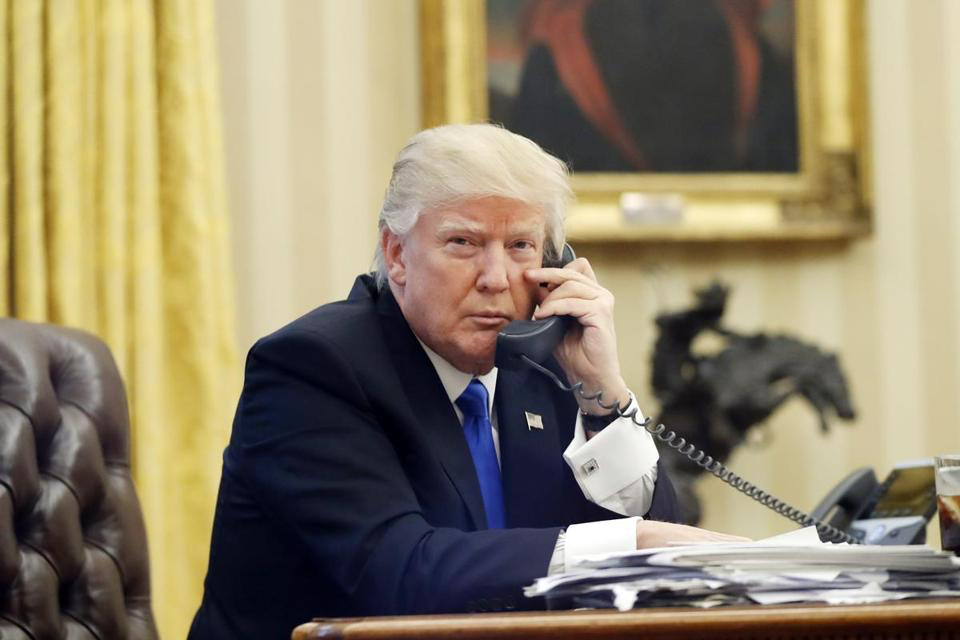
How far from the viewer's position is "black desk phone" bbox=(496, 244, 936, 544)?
2.15 m

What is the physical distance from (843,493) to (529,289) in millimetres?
787

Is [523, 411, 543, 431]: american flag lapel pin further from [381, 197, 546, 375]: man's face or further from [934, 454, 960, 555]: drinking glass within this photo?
[934, 454, 960, 555]: drinking glass

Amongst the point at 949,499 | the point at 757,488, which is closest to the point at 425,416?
the point at 757,488

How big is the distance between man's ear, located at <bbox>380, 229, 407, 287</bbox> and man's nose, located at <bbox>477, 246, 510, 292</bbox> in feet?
0.49

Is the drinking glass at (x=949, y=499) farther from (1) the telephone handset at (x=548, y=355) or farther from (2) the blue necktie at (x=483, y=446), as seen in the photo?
(2) the blue necktie at (x=483, y=446)

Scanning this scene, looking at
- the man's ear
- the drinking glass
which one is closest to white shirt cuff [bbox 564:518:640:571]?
the drinking glass

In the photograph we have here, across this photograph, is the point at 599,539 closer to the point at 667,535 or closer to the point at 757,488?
the point at 667,535

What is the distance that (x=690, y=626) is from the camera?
119 cm

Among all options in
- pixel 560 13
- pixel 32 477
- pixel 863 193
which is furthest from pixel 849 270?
pixel 32 477

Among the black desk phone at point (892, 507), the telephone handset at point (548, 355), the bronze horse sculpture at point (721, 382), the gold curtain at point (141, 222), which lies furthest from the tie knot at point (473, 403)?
the bronze horse sculpture at point (721, 382)

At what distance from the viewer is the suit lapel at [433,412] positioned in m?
2.05

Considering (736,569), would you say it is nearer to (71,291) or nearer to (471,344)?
(471,344)

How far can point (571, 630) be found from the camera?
1.19 metres

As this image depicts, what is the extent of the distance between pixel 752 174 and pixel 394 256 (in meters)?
2.46
